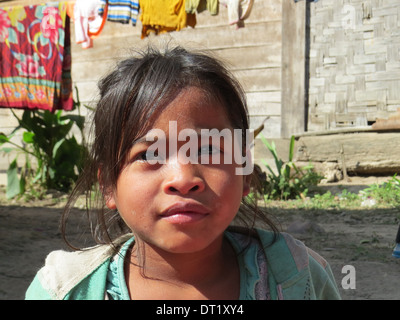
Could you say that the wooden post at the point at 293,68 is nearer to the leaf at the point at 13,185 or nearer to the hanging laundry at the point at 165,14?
the hanging laundry at the point at 165,14

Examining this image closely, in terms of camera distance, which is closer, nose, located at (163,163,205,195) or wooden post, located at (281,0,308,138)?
nose, located at (163,163,205,195)

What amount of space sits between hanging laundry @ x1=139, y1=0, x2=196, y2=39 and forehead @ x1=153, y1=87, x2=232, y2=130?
3696 mm

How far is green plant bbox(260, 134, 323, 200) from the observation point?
5398mm

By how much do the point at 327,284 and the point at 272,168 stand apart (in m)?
4.74

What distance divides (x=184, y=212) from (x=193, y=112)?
226 millimetres

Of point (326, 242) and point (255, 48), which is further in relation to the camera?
point (255, 48)

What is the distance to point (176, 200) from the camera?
106 cm

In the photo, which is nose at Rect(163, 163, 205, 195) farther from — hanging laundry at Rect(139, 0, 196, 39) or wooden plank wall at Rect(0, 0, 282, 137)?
wooden plank wall at Rect(0, 0, 282, 137)

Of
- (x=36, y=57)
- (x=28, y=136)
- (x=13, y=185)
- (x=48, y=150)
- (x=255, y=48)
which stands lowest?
(x=13, y=185)

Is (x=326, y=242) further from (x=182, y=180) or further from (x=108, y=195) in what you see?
(x=182, y=180)

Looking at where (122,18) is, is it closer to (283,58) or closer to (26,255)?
(283,58)

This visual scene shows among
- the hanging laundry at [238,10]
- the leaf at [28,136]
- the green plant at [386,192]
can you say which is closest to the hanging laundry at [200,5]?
the hanging laundry at [238,10]

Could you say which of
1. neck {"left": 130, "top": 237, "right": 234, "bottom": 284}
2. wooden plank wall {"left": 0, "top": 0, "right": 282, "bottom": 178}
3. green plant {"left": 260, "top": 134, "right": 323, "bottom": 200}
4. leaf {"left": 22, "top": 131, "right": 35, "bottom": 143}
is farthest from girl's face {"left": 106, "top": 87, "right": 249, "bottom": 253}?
leaf {"left": 22, "top": 131, "right": 35, "bottom": 143}

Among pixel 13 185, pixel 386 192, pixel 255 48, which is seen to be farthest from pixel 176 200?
pixel 13 185
